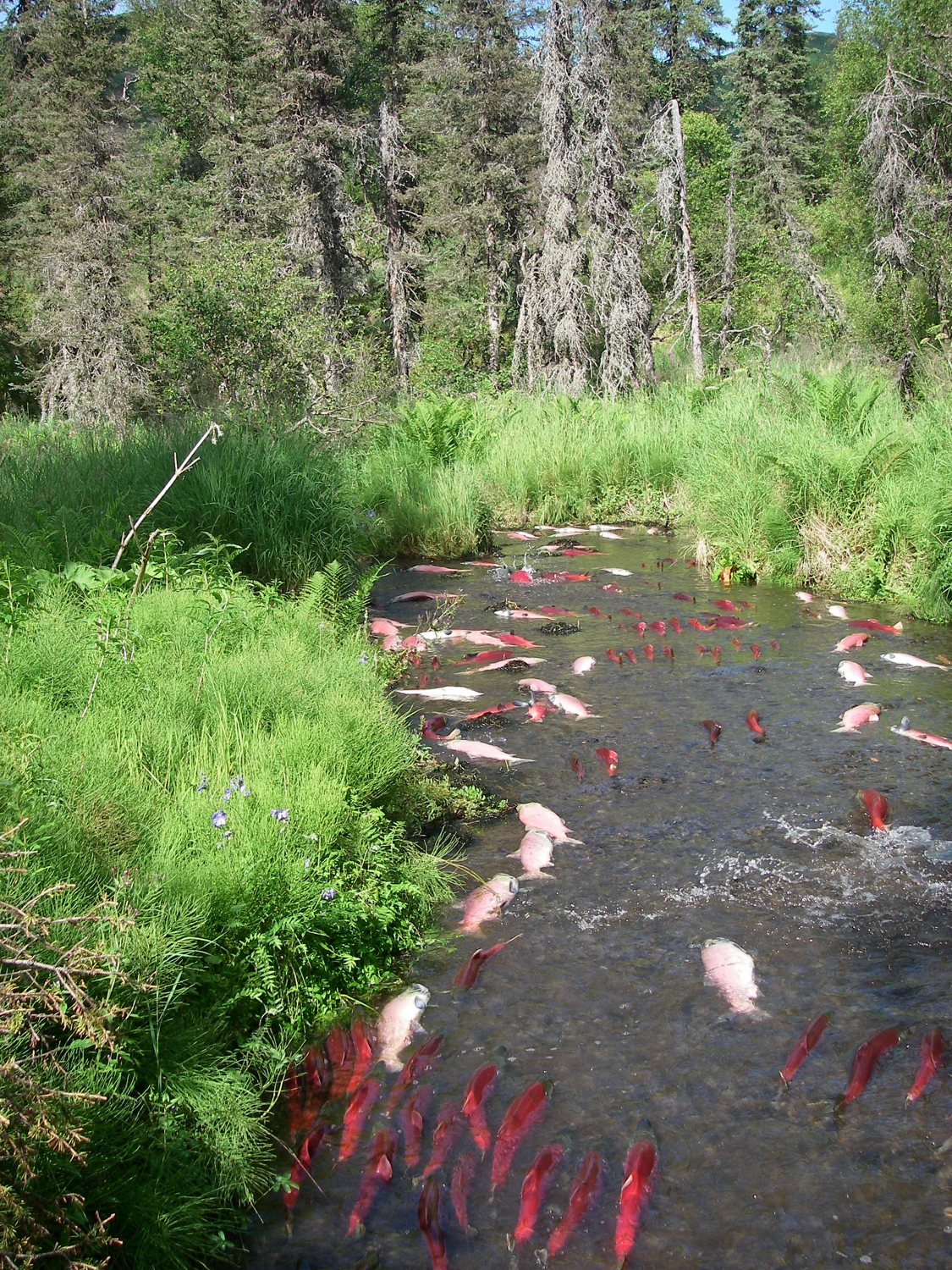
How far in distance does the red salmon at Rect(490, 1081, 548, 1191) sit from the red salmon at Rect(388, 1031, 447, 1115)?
0.30 m

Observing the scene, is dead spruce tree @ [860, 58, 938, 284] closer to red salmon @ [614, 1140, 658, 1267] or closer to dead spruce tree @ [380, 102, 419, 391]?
dead spruce tree @ [380, 102, 419, 391]

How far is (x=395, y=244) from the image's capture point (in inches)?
1049

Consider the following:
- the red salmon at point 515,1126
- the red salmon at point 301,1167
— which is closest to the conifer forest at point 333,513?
the red salmon at point 301,1167

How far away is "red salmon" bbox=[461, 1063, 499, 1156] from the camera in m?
2.59

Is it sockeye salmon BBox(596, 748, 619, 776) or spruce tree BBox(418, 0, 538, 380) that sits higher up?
spruce tree BBox(418, 0, 538, 380)

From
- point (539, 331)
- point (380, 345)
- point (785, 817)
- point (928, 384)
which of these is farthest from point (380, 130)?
point (785, 817)

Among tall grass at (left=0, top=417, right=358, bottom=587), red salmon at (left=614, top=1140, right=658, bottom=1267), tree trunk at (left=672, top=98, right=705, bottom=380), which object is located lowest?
red salmon at (left=614, top=1140, right=658, bottom=1267)

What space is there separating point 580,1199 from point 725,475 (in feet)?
24.9

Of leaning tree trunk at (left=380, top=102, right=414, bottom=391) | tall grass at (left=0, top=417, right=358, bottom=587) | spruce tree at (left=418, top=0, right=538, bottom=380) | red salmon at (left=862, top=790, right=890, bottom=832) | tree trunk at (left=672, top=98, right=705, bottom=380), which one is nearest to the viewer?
red salmon at (left=862, top=790, right=890, bottom=832)

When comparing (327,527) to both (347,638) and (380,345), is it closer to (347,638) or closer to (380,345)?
(347,638)

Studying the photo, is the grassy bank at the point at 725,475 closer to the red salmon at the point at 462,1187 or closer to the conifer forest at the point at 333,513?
the conifer forest at the point at 333,513

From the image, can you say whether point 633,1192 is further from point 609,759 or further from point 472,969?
point 609,759

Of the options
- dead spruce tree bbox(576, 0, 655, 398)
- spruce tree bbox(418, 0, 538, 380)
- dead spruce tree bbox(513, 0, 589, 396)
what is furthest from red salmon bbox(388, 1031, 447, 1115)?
spruce tree bbox(418, 0, 538, 380)

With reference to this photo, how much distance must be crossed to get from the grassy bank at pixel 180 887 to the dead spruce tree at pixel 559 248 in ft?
47.2
